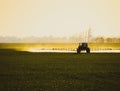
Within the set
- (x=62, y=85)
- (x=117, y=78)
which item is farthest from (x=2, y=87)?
(x=117, y=78)

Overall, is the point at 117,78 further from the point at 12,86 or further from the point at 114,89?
the point at 12,86

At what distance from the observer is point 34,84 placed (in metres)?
19.8

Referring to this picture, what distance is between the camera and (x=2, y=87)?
18547 mm

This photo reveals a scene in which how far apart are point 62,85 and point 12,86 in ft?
9.34

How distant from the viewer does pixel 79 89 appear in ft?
58.6

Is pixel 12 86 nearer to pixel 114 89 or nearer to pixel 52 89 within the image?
pixel 52 89

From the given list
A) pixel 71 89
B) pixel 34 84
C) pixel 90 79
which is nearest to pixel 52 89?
pixel 71 89

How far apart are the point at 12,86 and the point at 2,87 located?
1.99 ft

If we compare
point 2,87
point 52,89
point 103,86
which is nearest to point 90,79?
point 103,86

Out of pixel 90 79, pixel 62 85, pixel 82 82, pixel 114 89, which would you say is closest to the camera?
pixel 114 89

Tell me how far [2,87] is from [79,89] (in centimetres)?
429

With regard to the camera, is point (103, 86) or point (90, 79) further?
point (90, 79)

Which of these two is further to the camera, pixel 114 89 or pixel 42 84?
pixel 42 84

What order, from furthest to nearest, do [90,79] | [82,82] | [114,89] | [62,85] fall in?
[90,79]
[82,82]
[62,85]
[114,89]
